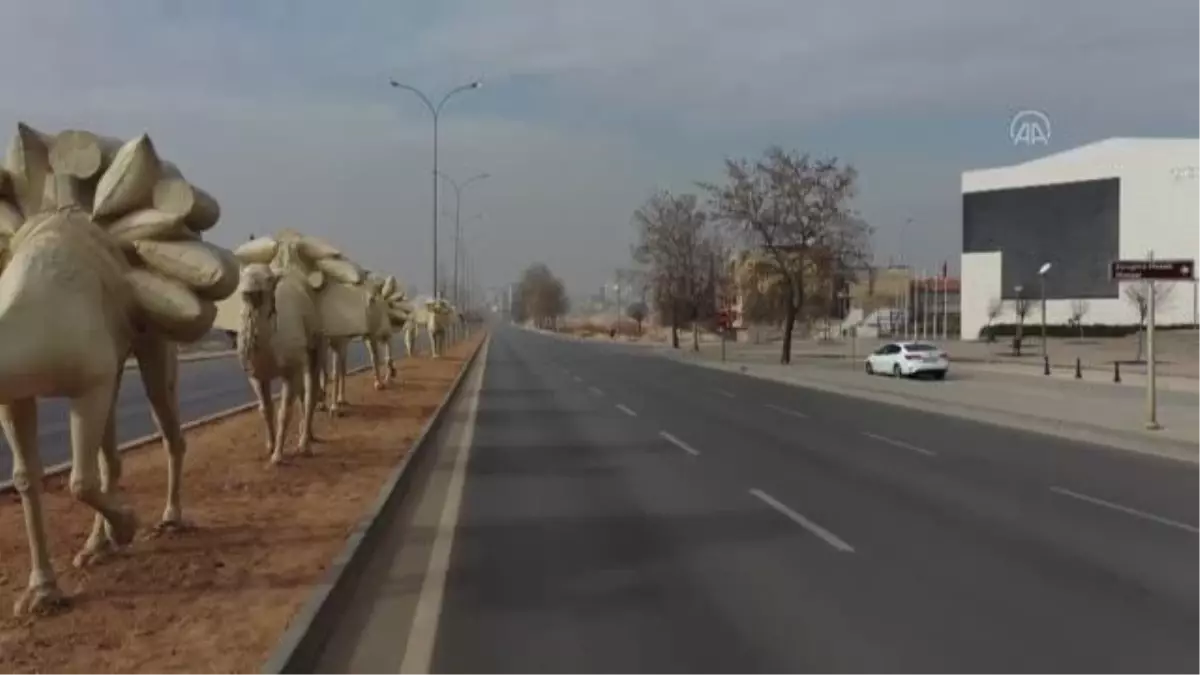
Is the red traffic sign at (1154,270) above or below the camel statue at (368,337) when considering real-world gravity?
above

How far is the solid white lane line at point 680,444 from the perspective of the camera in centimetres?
1856

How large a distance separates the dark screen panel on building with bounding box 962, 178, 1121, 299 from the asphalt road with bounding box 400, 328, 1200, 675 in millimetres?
93333

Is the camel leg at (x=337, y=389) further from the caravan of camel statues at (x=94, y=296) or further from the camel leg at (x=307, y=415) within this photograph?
the caravan of camel statues at (x=94, y=296)

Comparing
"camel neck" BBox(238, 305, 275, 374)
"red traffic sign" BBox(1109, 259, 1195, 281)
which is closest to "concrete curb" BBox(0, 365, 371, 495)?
"camel neck" BBox(238, 305, 275, 374)

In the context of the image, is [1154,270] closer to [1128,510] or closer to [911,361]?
[1128,510]

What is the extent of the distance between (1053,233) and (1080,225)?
2.79 meters

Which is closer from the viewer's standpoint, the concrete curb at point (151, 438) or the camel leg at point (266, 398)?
the concrete curb at point (151, 438)

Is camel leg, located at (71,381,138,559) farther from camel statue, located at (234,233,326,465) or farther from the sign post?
the sign post

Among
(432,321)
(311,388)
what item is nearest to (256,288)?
(311,388)

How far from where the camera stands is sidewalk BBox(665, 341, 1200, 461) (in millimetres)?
21734

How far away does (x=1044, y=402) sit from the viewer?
100 feet

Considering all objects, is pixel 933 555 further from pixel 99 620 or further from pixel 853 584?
pixel 99 620

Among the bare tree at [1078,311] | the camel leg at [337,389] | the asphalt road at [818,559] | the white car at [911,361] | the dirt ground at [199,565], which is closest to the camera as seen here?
the dirt ground at [199,565]

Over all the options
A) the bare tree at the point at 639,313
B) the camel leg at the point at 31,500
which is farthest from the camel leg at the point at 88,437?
the bare tree at the point at 639,313
